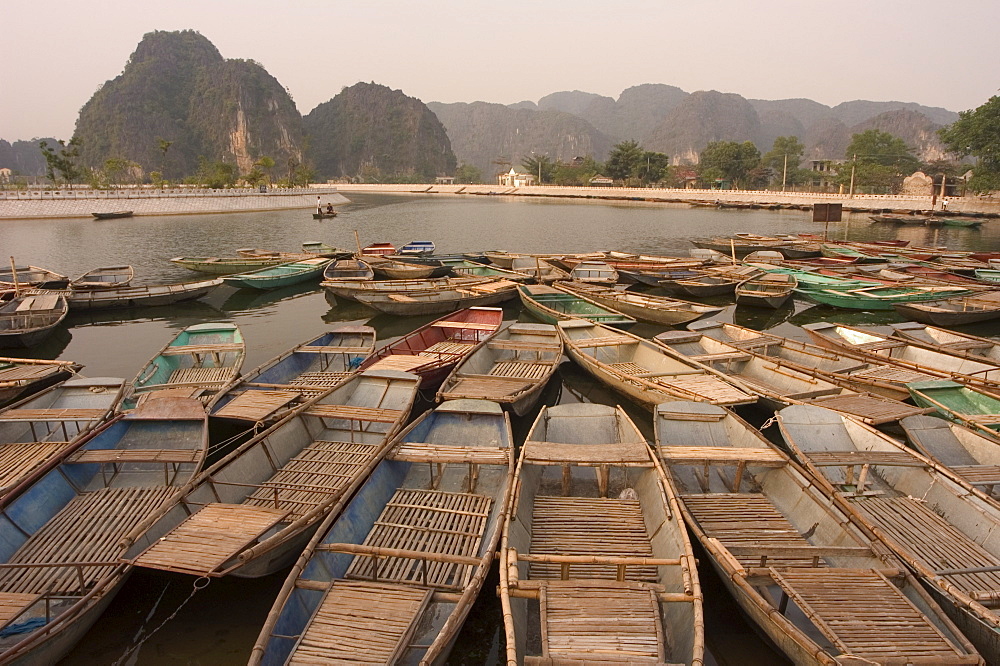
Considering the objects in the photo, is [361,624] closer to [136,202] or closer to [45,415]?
[45,415]

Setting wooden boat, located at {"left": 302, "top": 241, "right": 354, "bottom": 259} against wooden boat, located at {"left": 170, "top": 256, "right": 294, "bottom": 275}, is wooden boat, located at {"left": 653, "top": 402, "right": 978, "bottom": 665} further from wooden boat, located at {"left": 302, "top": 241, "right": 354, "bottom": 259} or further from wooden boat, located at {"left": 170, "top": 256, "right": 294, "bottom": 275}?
wooden boat, located at {"left": 302, "top": 241, "right": 354, "bottom": 259}

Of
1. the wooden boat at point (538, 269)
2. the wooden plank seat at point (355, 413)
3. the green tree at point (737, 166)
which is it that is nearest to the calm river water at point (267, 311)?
the wooden boat at point (538, 269)

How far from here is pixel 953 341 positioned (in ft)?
44.5

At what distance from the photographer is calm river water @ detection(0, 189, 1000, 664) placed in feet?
19.8

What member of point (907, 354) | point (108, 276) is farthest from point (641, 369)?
point (108, 276)

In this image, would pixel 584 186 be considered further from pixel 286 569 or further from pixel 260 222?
pixel 286 569

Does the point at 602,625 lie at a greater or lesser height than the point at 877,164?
lesser

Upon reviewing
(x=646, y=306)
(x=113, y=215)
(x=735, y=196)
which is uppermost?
(x=735, y=196)

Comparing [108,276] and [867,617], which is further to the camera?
[108,276]

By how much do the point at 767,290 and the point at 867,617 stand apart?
737 inches

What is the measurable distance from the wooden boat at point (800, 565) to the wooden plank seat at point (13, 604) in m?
7.34

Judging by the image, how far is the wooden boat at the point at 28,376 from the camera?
11.3 m

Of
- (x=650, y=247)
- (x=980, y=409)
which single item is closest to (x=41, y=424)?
(x=980, y=409)

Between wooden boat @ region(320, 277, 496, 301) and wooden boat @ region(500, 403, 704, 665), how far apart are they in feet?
41.6
